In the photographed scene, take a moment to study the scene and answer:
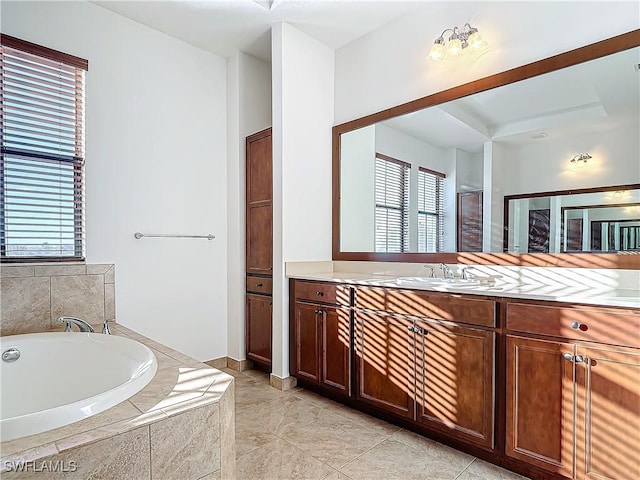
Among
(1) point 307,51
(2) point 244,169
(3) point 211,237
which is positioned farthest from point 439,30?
(3) point 211,237

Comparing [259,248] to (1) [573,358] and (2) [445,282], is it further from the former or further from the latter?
(1) [573,358]

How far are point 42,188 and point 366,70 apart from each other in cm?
247

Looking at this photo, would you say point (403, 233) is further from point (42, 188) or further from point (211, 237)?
point (42, 188)

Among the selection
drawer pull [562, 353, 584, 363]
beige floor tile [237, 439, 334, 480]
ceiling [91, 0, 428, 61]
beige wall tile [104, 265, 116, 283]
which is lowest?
beige floor tile [237, 439, 334, 480]

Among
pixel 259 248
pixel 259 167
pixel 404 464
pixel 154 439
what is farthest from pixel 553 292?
pixel 259 167

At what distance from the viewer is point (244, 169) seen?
3.38m

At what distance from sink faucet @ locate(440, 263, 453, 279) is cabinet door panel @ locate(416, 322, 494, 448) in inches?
20.6

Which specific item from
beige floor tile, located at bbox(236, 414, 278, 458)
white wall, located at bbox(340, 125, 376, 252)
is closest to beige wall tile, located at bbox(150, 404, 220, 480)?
beige floor tile, located at bbox(236, 414, 278, 458)

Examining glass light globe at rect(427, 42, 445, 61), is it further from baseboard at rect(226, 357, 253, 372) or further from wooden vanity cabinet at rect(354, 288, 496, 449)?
baseboard at rect(226, 357, 253, 372)

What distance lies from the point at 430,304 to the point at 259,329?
5.38 feet

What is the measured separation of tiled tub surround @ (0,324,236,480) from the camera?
999 millimetres

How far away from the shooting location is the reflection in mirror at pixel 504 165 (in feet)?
6.29

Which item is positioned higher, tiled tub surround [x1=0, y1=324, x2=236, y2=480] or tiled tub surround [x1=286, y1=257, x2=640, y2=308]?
tiled tub surround [x1=286, y1=257, x2=640, y2=308]

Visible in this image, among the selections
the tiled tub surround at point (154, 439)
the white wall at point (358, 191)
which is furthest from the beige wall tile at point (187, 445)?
the white wall at point (358, 191)
